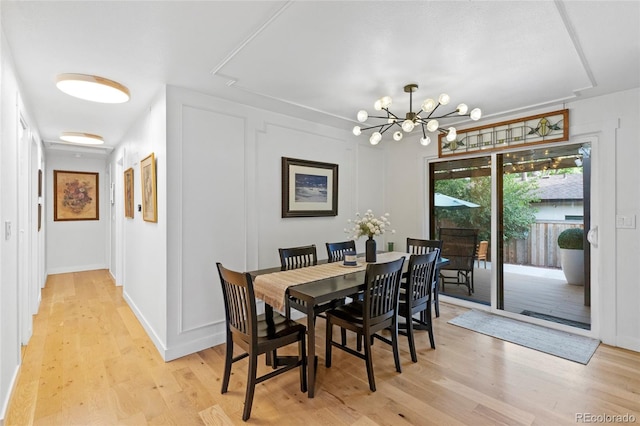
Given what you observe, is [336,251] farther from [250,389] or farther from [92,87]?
[92,87]

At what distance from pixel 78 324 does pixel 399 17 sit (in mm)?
4330

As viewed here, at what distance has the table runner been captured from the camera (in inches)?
88.5

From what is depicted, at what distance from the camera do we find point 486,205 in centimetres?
390

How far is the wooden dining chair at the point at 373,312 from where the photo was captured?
2223 mm

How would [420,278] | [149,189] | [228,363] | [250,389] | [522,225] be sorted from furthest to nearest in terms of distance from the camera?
[522,225]
[149,189]
[420,278]
[228,363]
[250,389]

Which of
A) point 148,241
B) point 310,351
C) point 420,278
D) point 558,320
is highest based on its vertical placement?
point 148,241

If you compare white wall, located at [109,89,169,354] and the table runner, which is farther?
white wall, located at [109,89,169,354]

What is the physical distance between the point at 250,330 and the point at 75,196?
6.20 meters

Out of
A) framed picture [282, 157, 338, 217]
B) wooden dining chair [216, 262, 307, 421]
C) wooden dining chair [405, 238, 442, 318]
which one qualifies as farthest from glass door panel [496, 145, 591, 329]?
wooden dining chair [216, 262, 307, 421]

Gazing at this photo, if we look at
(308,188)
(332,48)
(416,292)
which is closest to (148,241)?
(308,188)

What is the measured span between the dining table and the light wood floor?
0.35 m

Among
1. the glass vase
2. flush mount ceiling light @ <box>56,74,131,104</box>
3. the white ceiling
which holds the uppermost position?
the white ceiling

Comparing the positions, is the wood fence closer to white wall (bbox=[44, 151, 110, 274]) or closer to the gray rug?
the gray rug

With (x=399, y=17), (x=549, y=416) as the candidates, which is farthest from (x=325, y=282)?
(x=399, y=17)
